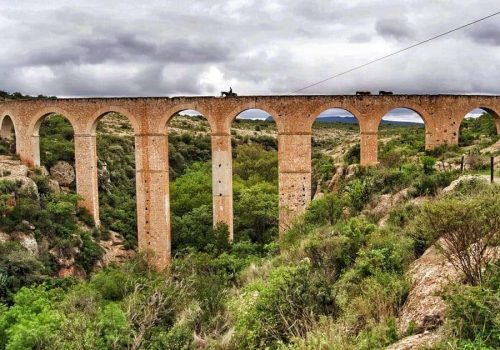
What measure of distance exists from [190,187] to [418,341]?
86.4 feet

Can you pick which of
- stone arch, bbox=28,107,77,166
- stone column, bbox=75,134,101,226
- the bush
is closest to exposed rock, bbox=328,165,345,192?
stone column, bbox=75,134,101,226

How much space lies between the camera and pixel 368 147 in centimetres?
1992

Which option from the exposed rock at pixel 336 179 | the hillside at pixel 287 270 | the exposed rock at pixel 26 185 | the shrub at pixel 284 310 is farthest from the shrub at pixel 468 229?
the exposed rock at pixel 26 185

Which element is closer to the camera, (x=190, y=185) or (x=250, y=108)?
(x=250, y=108)

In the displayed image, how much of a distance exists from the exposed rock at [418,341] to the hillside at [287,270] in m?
0.03

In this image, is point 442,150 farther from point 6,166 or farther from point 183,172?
point 183,172

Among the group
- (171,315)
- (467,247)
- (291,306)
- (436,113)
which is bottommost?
(171,315)

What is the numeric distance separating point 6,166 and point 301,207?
14428 mm

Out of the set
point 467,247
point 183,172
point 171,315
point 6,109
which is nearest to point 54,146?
point 6,109

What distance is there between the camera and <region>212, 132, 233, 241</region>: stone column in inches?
→ 794

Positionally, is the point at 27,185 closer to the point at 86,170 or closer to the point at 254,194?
the point at 86,170

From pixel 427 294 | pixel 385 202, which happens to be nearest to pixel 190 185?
pixel 385 202

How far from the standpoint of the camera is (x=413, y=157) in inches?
820

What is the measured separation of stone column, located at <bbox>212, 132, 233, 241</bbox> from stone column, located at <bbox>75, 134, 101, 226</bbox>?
6079mm
